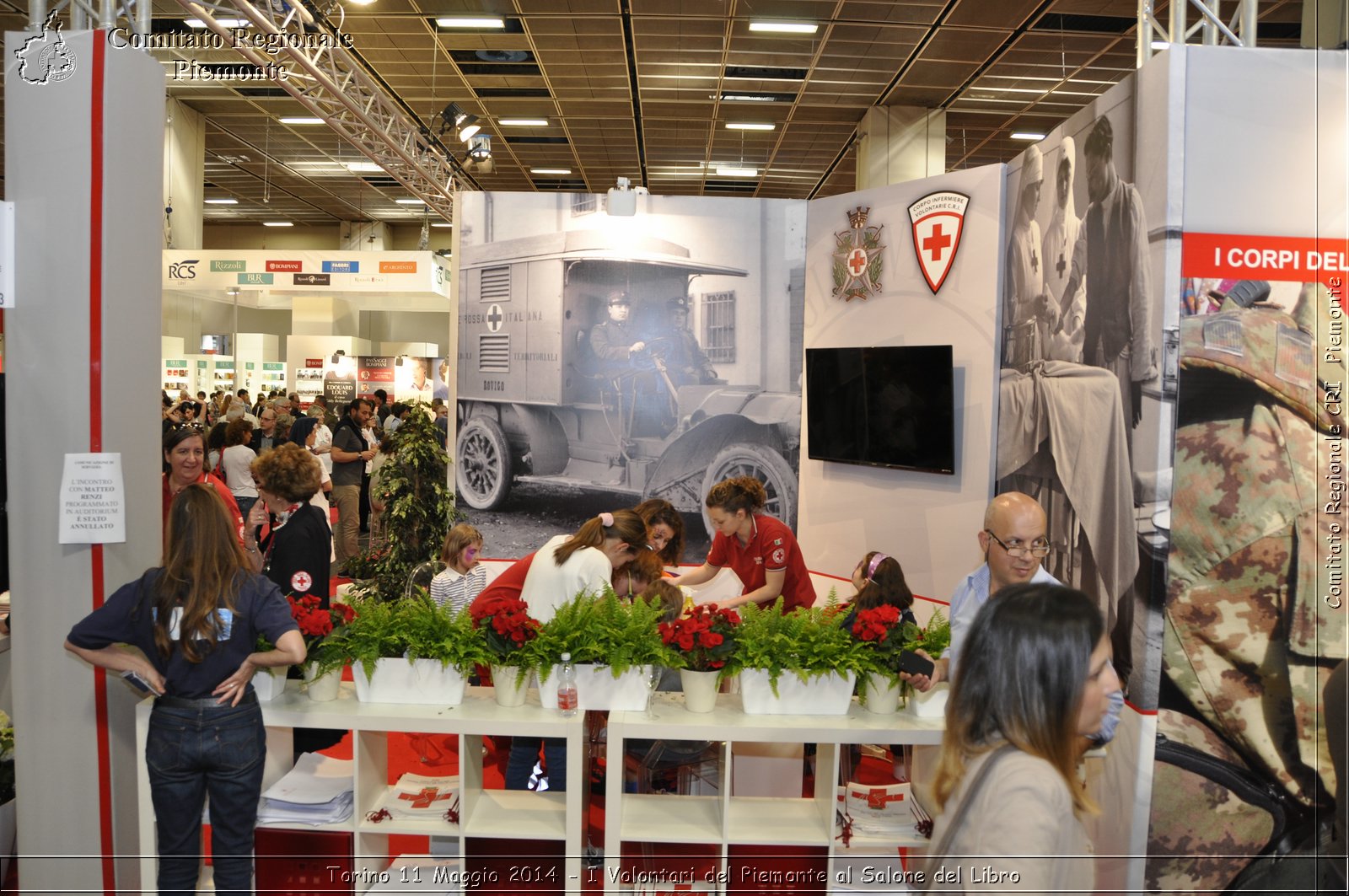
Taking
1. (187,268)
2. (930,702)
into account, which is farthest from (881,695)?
(187,268)

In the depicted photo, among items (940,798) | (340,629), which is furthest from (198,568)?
(940,798)

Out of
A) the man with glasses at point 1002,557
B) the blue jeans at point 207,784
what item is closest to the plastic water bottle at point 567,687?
the blue jeans at point 207,784

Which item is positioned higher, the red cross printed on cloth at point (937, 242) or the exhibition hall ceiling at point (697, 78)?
the exhibition hall ceiling at point (697, 78)

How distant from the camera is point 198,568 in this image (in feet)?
8.75

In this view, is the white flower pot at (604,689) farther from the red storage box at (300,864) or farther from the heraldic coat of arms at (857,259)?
the heraldic coat of arms at (857,259)

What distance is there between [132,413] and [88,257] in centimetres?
51

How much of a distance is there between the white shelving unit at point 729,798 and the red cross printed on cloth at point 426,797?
54 centimetres

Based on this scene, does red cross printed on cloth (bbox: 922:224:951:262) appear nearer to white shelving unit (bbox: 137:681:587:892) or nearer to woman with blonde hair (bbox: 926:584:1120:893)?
white shelving unit (bbox: 137:681:587:892)

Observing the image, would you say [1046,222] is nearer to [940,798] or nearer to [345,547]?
[940,798]

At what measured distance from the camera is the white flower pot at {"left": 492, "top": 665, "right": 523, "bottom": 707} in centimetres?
306

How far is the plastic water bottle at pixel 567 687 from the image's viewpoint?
9.86ft

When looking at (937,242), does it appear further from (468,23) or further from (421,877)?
(468,23)

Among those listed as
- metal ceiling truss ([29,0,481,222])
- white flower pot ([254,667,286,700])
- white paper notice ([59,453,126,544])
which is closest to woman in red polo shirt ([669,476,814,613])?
white flower pot ([254,667,286,700])

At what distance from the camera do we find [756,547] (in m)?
5.13
